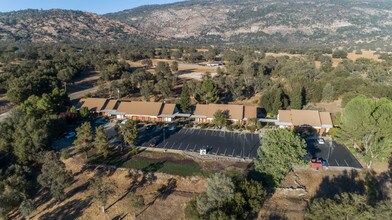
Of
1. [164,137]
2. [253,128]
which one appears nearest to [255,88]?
[253,128]

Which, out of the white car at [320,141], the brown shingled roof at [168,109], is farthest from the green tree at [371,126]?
the brown shingled roof at [168,109]

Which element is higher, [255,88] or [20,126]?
[20,126]

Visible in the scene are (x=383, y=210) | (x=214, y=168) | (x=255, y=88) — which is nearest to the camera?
(x=383, y=210)

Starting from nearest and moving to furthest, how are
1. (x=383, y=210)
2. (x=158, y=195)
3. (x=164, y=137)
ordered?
1. (x=383, y=210)
2. (x=158, y=195)
3. (x=164, y=137)

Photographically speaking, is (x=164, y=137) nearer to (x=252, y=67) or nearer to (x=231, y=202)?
(x=231, y=202)

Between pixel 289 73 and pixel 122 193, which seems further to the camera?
pixel 289 73

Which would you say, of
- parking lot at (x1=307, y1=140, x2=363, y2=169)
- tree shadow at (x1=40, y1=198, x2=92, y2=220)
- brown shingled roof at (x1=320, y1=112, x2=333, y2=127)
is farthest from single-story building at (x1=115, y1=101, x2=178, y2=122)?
brown shingled roof at (x1=320, y1=112, x2=333, y2=127)

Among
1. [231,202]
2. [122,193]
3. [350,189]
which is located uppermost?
[231,202]

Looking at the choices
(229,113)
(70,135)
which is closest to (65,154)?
(70,135)
